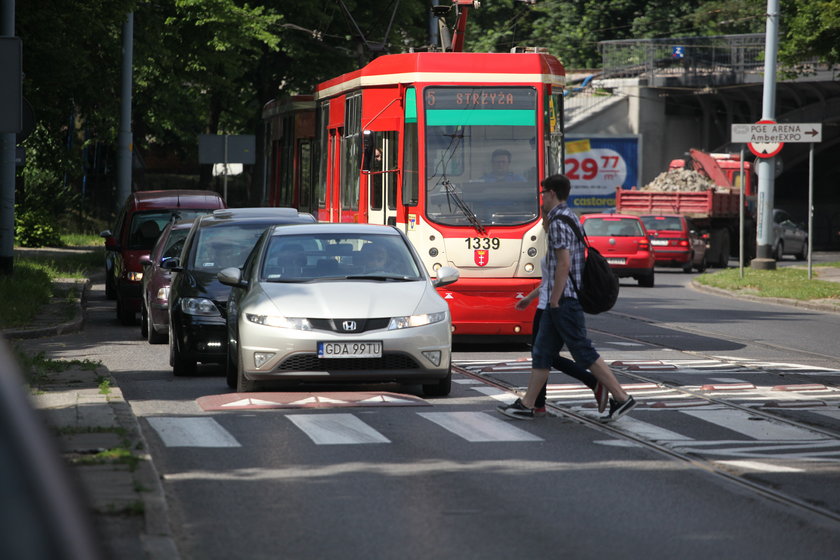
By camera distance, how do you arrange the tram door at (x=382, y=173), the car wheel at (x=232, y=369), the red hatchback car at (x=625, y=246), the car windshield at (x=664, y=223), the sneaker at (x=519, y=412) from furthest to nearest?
the car windshield at (x=664, y=223)
the red hatchback car at (x=625, y=246)
the tram door at (x=382, y=173)
the car wheel at (x=232, y=369)
the sneaker at (x=519, y=412)

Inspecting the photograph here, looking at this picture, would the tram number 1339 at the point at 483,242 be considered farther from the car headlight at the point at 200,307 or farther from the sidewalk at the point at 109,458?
the sidewalk at the point at 109,458

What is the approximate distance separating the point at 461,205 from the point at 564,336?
6559 millimetres

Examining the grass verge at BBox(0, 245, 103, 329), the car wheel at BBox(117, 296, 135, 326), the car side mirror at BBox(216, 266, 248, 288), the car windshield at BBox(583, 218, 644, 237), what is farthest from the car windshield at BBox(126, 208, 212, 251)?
the car windshield at BBox(583, 218, 644, 237)

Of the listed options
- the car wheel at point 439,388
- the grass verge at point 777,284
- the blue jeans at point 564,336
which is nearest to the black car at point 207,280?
the car wheel at point 439,388

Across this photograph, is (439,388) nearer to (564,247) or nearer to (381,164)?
(564,247)

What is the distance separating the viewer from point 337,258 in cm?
1258

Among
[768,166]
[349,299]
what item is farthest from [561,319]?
[768,166]

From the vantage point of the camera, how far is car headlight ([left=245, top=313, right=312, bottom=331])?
1140cm

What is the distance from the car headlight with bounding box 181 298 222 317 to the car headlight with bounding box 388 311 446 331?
2.75 m

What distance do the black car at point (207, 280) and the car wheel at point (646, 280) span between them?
57.6 feet

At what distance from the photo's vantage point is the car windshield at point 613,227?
3319 cm

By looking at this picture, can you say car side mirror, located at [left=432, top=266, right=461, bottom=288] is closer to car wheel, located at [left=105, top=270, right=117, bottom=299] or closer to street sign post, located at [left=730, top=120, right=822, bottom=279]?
car wheel, located at [left=105, top=270, right=117, bottom=299]

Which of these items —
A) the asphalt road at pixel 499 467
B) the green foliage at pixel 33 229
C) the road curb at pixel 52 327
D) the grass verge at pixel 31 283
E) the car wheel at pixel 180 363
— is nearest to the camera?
the asphalt road at pixel 499 467

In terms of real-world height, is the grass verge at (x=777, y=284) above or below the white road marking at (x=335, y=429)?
below
